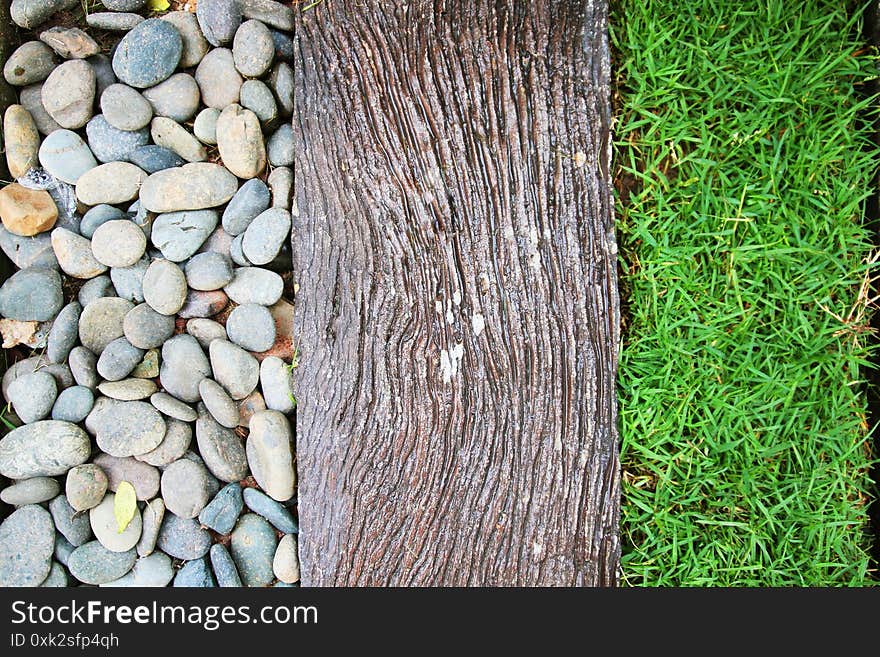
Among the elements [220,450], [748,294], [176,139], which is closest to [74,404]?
[220,450]

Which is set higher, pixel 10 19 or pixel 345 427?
pixel 10 19

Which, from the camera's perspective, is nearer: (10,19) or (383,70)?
(383,70)

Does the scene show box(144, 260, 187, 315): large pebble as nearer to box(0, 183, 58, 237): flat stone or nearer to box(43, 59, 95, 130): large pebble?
box(0, 183, 58, 237): flat stone

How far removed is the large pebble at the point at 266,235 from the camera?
1.94m

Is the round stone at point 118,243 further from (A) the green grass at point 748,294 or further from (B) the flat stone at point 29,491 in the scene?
(A) the green grass at point 748,294

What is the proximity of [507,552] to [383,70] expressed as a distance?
1470 mm

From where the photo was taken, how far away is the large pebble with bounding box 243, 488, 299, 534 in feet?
6.36

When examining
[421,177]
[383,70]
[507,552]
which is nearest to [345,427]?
[507,552]

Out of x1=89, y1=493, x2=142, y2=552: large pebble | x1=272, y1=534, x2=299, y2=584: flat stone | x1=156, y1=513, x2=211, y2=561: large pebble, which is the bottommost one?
x1=272, y1=534, x2=299, y2=584: flat stone

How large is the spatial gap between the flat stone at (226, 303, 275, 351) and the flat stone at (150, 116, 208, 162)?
0.53 metres

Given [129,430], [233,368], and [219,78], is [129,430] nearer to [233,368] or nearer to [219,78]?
[233,368]

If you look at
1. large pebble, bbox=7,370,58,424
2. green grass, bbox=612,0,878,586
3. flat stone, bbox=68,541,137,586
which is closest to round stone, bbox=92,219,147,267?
large pebble, bbox=7,370,58,424

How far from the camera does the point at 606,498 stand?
6.09 ft

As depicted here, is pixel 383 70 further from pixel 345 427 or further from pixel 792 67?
pixel 792 67
